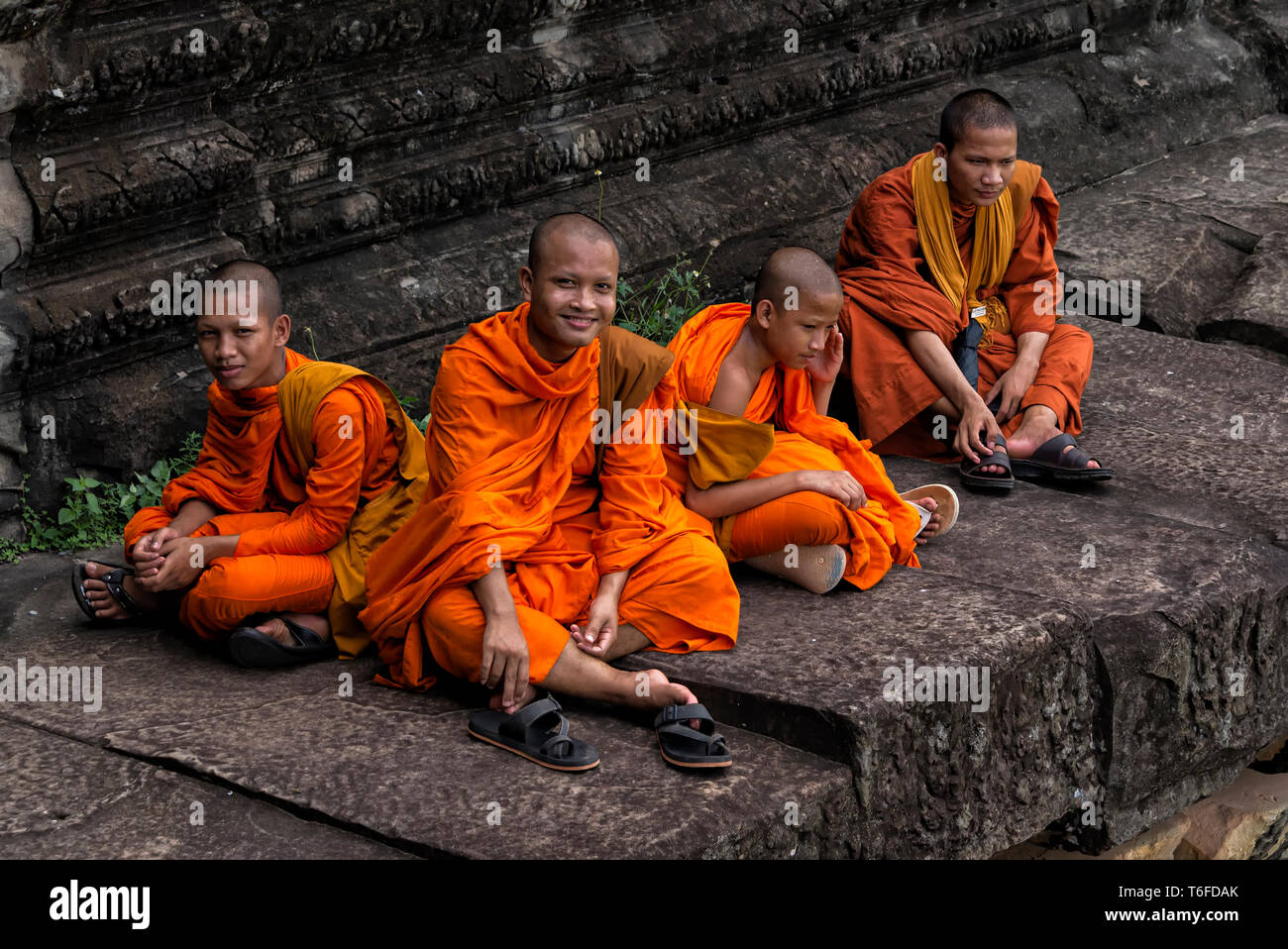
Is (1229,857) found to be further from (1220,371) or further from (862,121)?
(862,121)

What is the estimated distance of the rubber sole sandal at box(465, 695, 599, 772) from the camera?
2.95 metres

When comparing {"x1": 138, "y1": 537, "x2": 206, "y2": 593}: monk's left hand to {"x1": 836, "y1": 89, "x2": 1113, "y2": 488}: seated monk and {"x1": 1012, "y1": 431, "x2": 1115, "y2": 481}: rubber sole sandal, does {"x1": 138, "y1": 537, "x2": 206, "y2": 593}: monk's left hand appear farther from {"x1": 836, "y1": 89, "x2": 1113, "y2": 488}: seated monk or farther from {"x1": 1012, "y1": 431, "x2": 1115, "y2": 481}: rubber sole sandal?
{"x1": 1012, "y1": 431, "x2": 1115, "y2": 481}: rubber sole sandal

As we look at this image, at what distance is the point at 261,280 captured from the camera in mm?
3691

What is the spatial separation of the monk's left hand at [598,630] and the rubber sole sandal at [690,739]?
238 mm

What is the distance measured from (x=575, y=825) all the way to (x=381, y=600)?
0.84m

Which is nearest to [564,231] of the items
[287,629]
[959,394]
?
[287,629]

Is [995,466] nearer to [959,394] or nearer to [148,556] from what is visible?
[959,394]

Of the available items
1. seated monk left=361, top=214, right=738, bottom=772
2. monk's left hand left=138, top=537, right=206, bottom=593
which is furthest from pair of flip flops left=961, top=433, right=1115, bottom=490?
monk's left hand left=138, top=537, right=206, bottom=593

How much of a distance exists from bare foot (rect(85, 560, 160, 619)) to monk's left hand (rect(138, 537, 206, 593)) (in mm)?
102

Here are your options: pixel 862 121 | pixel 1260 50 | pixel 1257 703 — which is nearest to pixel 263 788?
pixel 1257 703

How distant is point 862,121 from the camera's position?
6.18m

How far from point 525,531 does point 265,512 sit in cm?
80

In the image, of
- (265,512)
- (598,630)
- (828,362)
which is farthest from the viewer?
(828,362)

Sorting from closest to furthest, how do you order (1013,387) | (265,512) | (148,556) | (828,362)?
(148,556) → (265,512) → (828,362) → (1013,387)
